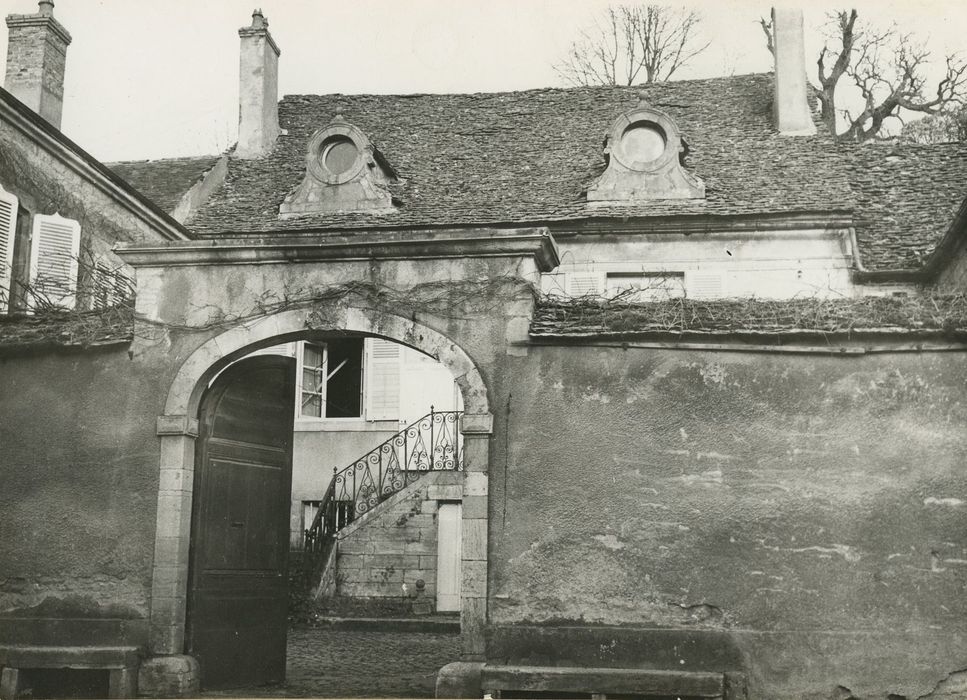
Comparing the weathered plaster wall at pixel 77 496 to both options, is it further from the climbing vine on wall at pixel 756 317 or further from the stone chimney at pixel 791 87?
the stone chimney at pixel 791 87

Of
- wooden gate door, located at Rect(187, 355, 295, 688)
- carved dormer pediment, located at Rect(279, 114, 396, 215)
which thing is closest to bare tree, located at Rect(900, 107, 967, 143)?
carved dormer pediment, located at Rect(279, 114, 396, 215)

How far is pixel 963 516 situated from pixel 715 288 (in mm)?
7885

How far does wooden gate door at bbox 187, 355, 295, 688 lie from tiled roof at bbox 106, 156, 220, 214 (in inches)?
345

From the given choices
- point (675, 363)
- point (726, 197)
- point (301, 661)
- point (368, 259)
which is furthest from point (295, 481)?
point (675, 363)

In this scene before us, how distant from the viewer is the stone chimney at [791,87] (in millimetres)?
16578

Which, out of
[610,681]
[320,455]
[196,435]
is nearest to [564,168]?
[320,455]

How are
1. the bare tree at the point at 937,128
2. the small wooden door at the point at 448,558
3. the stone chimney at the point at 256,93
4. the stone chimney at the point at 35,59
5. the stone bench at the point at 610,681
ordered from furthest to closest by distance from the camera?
1. the bare tree at the point at 937,128
2. the stone chimney at the point at 256,93
3. the stone chimney at the point at 35,59
4. the small wooden door at the point at 448,558
5. the stone bench at the point at 610,681

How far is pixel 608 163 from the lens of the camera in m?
15.7

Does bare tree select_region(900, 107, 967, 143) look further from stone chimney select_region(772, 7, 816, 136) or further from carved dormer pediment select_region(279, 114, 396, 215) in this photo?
carved dormer pediment select_region(279, 114, 396, 215)

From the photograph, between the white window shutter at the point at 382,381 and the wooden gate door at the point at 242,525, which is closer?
the wooden gate door at the point at 242,525

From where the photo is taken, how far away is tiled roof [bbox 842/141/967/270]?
1434cm

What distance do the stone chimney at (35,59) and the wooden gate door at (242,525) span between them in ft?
28.3

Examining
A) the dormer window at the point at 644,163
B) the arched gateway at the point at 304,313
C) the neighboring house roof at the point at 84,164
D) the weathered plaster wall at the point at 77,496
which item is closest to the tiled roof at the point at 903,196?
the dormer window at the point at 644,163

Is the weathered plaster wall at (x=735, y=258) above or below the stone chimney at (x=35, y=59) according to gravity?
below
